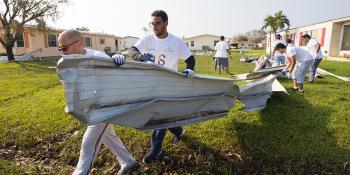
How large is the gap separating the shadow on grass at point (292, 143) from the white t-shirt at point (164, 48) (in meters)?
1.72

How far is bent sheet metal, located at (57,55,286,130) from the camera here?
7.46 ft

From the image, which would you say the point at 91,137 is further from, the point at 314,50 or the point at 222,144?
the point at 314,50

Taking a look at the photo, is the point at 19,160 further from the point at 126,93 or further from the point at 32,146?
the point at 126,93

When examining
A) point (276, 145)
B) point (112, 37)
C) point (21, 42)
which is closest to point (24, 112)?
point (276, 145)

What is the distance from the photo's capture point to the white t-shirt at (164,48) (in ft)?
11.6

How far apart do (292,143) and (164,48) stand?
243 cm

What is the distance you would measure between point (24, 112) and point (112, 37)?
139ft

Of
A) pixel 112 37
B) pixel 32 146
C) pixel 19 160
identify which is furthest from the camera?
pixel 112 37

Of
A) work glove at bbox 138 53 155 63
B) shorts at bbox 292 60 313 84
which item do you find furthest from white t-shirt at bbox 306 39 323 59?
work glove at bbox 138 53 155 63

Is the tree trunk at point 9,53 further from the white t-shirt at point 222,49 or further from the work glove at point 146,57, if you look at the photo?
the work glove at point 146,57

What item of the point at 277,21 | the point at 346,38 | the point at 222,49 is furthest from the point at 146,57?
the point at 277,21

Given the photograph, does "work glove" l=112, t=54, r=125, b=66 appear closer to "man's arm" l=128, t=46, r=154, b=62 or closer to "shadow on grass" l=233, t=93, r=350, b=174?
"man's arm" l=128, t=46, r=154, b=62

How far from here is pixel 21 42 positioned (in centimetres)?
2870

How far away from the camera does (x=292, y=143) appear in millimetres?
3988
